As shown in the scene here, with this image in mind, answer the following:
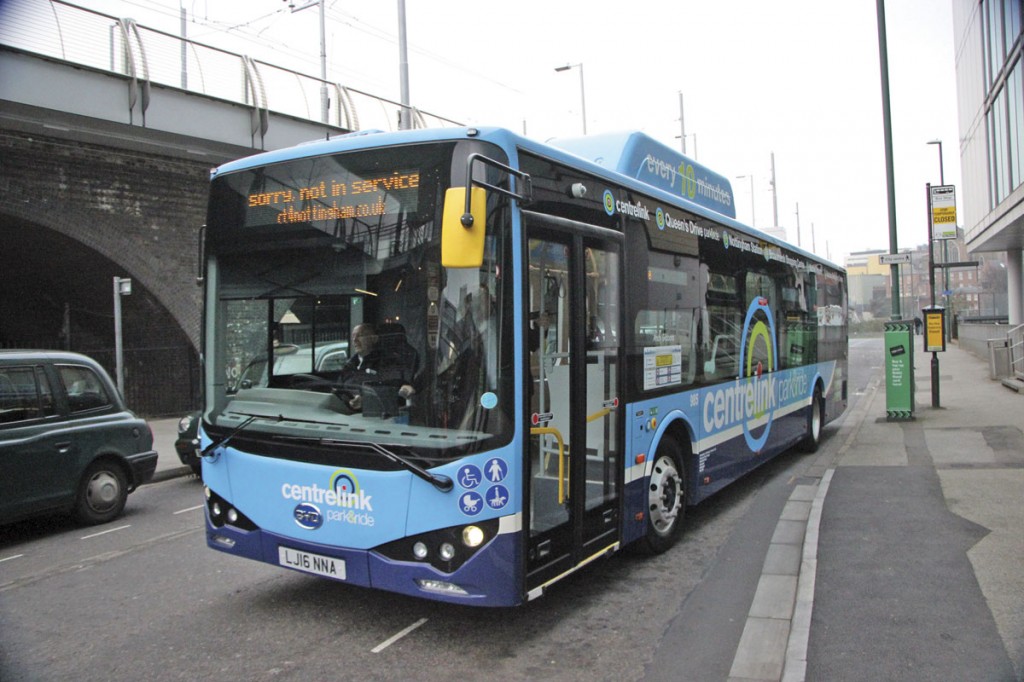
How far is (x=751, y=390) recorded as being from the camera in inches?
337

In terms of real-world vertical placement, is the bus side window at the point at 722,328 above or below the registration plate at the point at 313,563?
above

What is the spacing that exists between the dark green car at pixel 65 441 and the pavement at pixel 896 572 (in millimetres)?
6610

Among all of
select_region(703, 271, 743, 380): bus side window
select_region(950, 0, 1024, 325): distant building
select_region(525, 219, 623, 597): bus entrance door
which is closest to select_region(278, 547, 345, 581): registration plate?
select_region(525, 219, 623, 597): bus entrance door

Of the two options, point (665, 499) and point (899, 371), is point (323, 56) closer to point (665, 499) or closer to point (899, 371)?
point (899, 371)

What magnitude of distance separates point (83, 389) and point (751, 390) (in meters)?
7.28

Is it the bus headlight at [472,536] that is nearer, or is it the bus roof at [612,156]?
the bus headlight at [472,536]

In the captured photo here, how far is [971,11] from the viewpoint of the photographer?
86.4ft

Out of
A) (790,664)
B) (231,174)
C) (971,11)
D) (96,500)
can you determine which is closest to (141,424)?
(96,500)

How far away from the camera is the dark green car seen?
7.22m

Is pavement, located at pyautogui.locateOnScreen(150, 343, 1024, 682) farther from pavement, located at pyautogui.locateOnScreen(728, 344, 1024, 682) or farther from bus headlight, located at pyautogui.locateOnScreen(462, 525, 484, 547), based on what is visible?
bus headlight, located at pyautogui.locateOnScreen(462, 525, 484, 547)

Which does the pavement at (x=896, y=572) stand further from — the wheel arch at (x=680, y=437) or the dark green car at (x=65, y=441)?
the dark green car at (x=65, y=441)

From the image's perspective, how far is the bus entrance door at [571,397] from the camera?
4.55 m

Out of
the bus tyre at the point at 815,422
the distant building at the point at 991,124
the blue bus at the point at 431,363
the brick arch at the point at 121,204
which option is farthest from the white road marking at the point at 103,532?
the distant building at the point at 991,124

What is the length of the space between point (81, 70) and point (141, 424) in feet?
27.0
